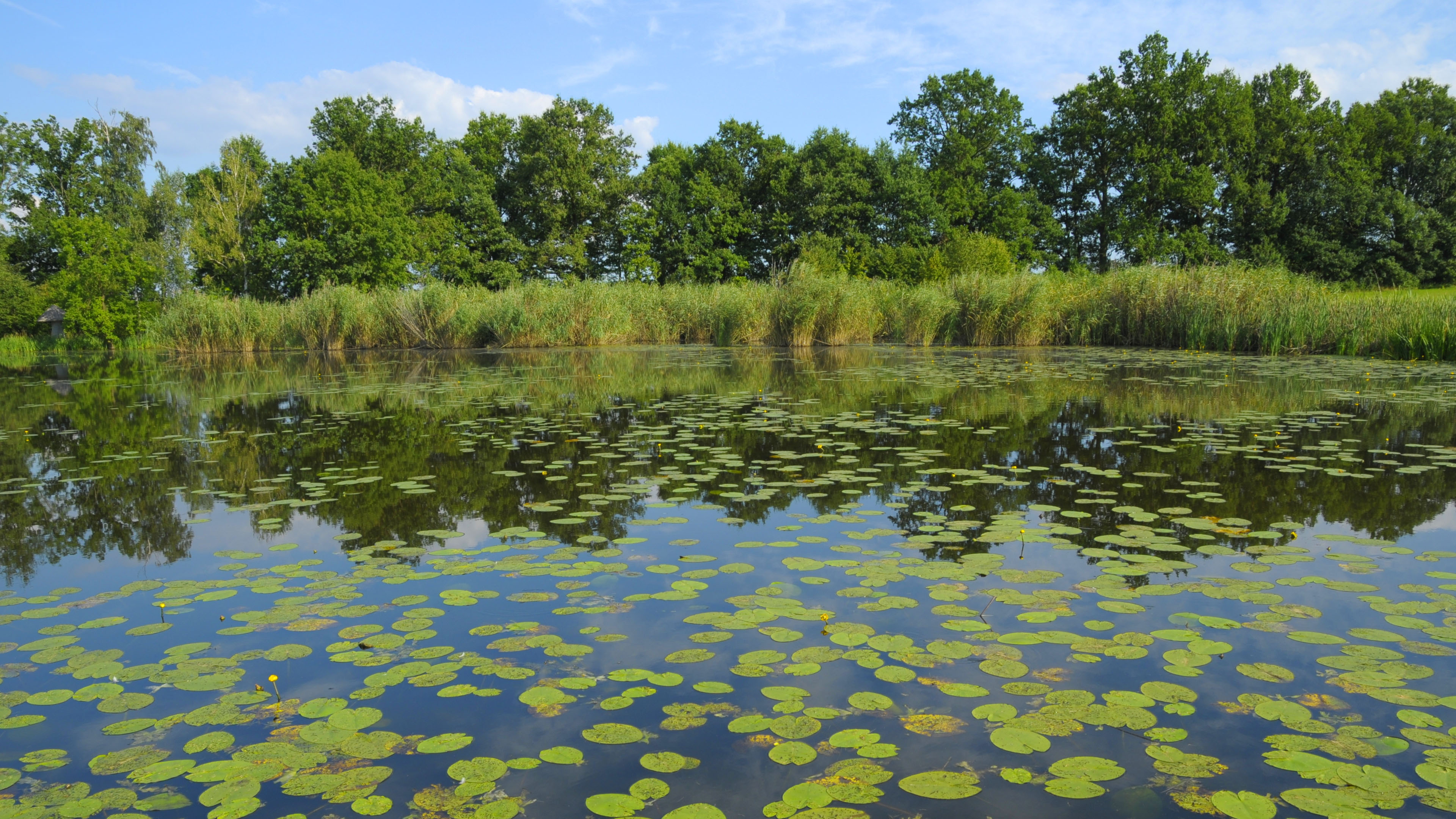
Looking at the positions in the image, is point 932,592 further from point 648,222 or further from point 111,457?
point 648,222

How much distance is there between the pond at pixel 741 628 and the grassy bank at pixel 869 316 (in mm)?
10966

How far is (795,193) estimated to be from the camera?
4238cm

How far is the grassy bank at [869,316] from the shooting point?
15.9 m

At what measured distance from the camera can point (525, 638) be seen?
275cm

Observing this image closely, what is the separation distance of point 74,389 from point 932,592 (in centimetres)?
1570

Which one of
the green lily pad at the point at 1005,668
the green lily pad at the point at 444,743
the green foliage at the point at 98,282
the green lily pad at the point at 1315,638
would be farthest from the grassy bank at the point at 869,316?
the green lily pad at the point at 444,743

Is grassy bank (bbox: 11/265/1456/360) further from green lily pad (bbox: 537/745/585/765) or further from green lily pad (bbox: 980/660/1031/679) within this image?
green lily pad (bbox: 537/745/585/765)

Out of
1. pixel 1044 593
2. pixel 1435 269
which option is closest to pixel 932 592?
pixel 1044 593

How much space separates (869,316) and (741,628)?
67.8 feet

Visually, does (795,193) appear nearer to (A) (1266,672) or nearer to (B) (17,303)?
(B) (17,303)

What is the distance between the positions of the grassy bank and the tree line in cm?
1215

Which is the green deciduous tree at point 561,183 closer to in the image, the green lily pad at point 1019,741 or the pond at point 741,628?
the pond at point 741,628

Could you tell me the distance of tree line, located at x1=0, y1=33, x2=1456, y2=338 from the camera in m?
38.1

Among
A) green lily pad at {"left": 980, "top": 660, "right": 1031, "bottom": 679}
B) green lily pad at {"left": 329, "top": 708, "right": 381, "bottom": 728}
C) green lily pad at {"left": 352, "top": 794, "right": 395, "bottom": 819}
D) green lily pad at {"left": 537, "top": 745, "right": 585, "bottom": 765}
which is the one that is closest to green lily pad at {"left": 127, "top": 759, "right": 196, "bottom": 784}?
green lily pad at {"left": 329, "top": 708, "right": 381, "bottom": 728}
